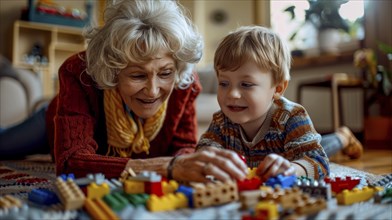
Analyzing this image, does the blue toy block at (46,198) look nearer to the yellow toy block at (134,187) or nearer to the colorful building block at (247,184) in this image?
the yellow toy block at (134,187)

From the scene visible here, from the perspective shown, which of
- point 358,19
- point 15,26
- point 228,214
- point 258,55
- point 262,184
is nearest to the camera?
point 228,214

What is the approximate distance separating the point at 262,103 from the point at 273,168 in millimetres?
267

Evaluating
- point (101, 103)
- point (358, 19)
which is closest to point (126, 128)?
point (101, 103)

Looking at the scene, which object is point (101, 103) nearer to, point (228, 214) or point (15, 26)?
point (228, 214)

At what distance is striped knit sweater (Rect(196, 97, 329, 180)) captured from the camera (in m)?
0.94

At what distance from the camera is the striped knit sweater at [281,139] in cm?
94

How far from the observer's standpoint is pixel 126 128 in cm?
117

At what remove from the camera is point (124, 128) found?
117cm

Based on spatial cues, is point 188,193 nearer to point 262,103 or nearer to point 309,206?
point 309,206

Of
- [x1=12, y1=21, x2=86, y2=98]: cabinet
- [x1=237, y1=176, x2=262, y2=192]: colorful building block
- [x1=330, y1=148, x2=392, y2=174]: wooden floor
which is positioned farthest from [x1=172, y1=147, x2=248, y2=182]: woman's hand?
[x1=12, y1=21, x2=86, y2=98]: cabinet

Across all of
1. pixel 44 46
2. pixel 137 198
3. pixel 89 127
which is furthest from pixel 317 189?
pixel 44 46

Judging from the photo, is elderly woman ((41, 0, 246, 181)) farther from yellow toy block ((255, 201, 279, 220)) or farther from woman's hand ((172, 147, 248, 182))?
yellow toy block ((255, 201, 279, 220))

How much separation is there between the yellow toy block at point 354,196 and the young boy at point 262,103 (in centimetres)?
20

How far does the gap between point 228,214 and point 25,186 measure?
720 millimetres
